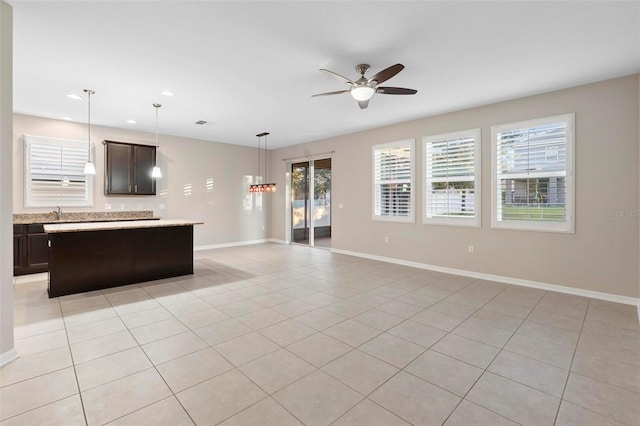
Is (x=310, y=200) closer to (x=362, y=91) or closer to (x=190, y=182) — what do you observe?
(x=190, y=182)

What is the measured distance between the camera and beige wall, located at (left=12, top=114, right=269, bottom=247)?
5766mm

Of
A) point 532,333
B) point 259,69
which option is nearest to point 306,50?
point 259,69

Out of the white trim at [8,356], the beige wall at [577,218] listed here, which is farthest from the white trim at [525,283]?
the white trim at [8,356]

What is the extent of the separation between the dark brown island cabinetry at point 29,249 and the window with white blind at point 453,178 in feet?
22.4

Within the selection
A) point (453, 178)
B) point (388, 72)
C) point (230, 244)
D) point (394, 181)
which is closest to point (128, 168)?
point (230, 244)

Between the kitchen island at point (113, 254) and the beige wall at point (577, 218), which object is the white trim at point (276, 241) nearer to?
the beige wall at point (577, 218)

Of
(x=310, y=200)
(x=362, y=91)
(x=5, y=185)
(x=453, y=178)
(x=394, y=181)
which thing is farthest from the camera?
(x=310, y=200)

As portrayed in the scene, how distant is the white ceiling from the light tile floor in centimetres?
286

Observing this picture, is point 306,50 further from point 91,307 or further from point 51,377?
point 91,307

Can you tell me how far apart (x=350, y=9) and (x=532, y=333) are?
344 centimetres

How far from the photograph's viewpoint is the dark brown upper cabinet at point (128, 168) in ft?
20.3

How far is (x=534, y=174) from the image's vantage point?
442 centimetres

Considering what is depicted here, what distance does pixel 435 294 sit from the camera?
13.7 ft

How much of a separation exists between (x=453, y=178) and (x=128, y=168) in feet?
21.5
